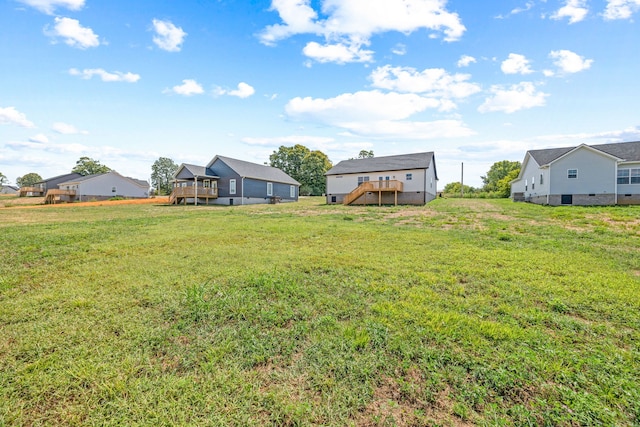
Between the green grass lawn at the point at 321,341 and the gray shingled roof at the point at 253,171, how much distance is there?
24.4 m

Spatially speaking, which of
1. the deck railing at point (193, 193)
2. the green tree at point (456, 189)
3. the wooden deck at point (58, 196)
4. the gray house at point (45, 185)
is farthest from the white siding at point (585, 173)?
the gray house at point (45, 185)

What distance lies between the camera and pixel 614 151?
22062 millimetres

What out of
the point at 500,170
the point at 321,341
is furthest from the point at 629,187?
the point at 500,170

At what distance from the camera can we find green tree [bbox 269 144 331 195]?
5344 cm

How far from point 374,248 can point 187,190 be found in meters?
26.5

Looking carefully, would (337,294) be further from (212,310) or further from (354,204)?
(354,204)

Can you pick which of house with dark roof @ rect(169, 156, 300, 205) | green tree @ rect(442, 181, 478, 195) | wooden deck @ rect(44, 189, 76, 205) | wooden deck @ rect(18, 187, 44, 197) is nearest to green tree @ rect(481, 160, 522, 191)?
green tree @ rect(442, 181, 478, 195)

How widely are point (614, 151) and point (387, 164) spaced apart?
58.7ft

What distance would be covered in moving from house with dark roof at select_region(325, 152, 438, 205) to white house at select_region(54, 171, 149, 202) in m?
35.6

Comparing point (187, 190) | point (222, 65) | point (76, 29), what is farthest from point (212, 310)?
point (187, 190)

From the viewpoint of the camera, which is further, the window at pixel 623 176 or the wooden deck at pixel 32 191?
the wooden deck at pixel 32 191

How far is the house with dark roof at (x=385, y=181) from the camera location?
25.3 metres

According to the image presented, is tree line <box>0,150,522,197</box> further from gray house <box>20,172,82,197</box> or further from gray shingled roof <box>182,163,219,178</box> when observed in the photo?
gray shingled roof <box>182,163,219,178</box>

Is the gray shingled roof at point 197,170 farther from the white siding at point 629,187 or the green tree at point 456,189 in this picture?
the green tree at point 456,189
